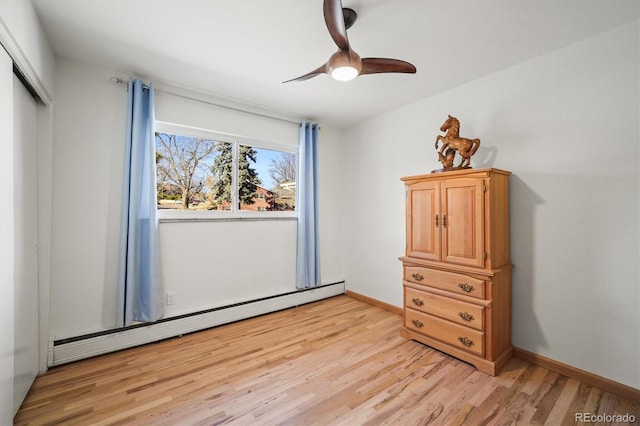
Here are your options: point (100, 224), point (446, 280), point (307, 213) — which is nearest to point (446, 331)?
point (446, 280)

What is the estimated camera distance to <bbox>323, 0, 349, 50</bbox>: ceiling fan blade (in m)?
1.31

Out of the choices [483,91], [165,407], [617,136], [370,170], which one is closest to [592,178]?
[617,136]

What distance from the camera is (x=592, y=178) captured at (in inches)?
78.0

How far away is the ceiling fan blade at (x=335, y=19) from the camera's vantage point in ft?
4.30

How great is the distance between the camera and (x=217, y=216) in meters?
3.01

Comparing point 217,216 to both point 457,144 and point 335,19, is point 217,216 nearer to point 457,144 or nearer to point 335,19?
point 335,19

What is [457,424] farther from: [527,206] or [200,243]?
[200,243]

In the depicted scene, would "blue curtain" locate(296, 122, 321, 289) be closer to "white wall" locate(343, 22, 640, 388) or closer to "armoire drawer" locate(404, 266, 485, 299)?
"armoire drawer" locate(404, 266, 485, 299)

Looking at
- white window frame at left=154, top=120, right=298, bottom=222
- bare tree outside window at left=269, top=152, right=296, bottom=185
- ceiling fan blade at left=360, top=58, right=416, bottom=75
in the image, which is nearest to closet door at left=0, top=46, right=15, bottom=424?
white window frame at left=154, top=120, right=298, bottom=222

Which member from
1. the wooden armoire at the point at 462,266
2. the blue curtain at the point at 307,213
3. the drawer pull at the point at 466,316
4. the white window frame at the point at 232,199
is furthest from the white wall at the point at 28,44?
the drawer pull at the point at 466,316

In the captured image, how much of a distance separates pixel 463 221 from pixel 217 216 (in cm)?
245

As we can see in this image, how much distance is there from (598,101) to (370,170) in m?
2.18

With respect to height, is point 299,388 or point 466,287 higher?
point 466,287

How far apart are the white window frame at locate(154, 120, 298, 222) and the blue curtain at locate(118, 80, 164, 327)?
195 mm
